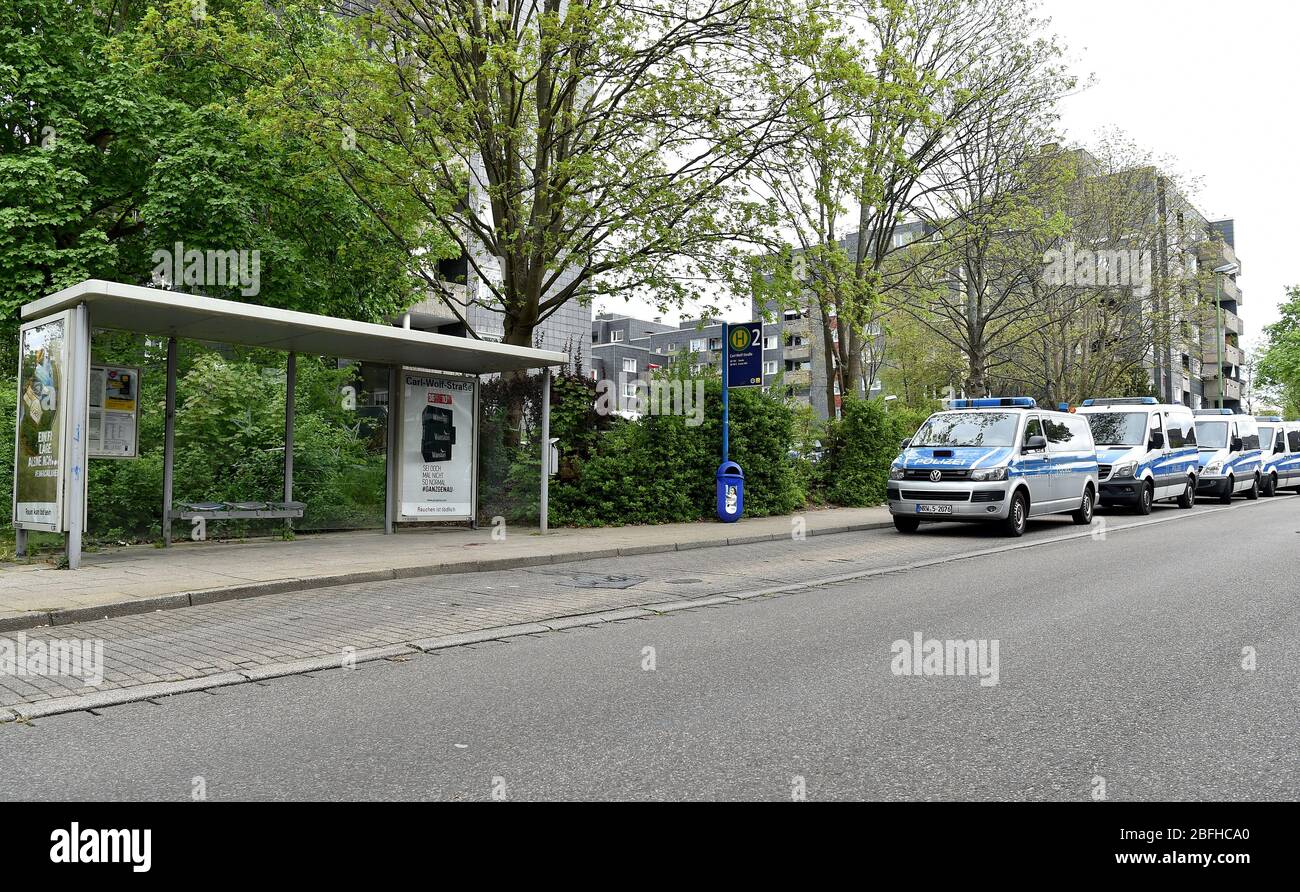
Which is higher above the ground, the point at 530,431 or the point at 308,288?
the point at 308,288

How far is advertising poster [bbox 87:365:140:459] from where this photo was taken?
457 inches

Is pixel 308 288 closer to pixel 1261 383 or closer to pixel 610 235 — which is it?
pixel 610 235

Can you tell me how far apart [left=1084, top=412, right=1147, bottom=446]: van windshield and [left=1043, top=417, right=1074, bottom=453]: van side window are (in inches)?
178

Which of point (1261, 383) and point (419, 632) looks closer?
point (419, 632)

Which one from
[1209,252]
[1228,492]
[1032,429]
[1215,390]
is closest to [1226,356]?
[1215,390]

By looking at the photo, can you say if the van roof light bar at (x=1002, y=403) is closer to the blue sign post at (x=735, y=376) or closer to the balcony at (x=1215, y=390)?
the blue sign post at (x=735, y=376)

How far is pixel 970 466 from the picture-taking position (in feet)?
48.5

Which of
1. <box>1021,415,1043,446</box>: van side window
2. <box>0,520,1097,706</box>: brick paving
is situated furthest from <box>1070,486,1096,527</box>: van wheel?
<box>0,520,1097,706</box>: brick paving

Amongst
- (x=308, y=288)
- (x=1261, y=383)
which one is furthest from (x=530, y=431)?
(x=1261, y=383)

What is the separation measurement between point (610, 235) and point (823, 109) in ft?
13.4

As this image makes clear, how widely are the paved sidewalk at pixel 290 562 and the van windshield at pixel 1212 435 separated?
1446 cm

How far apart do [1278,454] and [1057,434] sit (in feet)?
58.2

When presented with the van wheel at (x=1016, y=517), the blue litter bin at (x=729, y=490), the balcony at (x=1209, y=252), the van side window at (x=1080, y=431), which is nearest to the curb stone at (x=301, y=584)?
the blue litter bin at (x=729, y=490)

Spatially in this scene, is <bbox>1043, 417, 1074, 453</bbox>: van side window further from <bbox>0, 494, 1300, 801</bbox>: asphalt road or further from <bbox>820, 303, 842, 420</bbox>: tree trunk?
<bbox>0, 494, 1300, 801</bbox>: asphalt road
